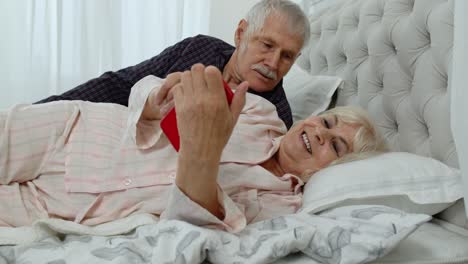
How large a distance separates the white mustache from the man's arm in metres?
0.35

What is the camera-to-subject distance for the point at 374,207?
0.89 m

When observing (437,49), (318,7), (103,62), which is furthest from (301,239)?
(103,62)

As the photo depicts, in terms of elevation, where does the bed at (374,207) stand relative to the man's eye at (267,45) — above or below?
below

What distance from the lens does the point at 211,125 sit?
0.83 metres

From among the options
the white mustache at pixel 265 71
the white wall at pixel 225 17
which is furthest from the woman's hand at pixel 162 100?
the white wall at pixel 225 17

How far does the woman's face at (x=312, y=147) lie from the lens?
1.20 metres

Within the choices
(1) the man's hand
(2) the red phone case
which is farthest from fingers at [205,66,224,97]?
(2) the red phone case

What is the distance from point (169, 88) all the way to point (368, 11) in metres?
0.88

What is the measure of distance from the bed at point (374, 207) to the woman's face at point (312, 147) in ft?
0.26

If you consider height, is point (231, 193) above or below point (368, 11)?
below

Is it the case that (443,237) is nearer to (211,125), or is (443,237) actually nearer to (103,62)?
(211,125)

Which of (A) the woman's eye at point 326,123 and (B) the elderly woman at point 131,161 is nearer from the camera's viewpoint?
(B) the elderly woman at point 131,161

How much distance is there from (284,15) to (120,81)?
608 millimetres

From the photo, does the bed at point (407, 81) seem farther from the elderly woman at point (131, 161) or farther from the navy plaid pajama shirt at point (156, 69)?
the navy plaid pajama shirt at point (156, 69)
